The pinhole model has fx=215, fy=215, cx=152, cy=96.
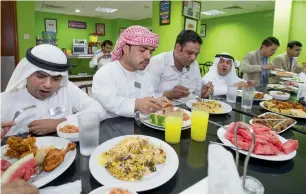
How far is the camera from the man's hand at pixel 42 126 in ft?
3.74

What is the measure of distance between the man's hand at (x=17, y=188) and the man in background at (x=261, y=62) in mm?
4146

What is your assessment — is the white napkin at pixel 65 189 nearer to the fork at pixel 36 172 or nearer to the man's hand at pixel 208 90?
the fork at pixel 36 172

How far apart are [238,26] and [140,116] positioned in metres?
8.86

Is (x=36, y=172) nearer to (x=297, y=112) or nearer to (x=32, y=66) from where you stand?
(x=32, y=66)

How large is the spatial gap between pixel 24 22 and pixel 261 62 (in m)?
5.26

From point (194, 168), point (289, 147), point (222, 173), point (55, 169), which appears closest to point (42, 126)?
point (55, 169)

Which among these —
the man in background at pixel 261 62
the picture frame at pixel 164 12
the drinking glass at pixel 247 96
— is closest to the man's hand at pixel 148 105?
the drinking glass at pixel 247 96

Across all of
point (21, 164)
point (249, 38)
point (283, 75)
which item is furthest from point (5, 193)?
point (249, 38)

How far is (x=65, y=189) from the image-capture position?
0.71 meters

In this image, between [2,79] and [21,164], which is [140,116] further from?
[2,79]

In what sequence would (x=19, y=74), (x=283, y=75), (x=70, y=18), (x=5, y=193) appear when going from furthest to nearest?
(x=70, y=18) < (x=283, y=75) < (x=19, y=74) < (x=5, y=193)

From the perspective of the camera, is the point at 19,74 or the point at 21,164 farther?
the point at 19,74

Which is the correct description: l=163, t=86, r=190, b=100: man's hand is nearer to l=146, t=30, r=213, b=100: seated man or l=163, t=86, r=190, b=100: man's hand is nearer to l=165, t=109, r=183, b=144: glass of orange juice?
l=146, t=30, r=213, b=100: seated man

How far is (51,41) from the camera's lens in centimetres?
749
